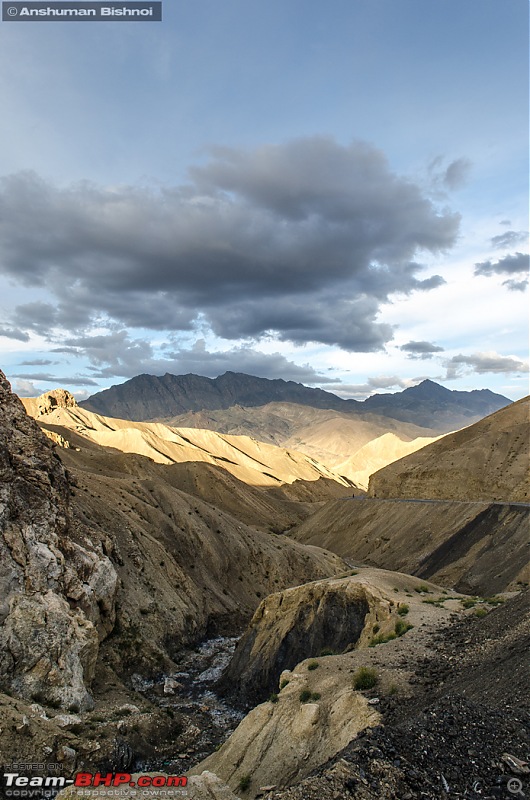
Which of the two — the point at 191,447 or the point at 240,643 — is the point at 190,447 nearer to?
the point at 191,447

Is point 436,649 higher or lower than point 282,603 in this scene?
higher

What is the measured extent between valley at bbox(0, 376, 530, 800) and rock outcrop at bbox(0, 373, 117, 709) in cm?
8

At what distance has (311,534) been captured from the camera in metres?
79.9

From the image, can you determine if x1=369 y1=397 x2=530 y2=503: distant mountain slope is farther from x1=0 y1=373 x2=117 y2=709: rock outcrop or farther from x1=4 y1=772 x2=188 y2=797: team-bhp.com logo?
x1=4 y1=772 x2=188 y2=797: team-bhp.com logo

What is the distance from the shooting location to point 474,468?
6462 cm

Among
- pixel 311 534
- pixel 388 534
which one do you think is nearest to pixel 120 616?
pixel 388 534

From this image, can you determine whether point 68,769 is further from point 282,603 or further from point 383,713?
point 282,603

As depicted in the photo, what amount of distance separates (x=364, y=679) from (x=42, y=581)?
15738 millimetres

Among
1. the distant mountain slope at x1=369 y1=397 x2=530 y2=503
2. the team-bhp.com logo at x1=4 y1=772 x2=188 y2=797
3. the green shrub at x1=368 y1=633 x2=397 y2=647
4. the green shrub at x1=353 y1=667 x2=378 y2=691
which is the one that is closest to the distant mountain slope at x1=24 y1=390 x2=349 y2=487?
the distant mountain slope at x1=369 y1=397 x2=530 y2=503

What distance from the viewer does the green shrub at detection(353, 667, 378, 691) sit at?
46.5 ft

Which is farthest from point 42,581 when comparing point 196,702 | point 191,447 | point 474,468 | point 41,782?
point 191,447

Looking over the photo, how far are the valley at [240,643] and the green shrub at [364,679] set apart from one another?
70 millimetres

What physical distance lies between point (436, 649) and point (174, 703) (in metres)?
15.1

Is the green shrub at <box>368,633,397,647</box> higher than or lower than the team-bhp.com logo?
higher
